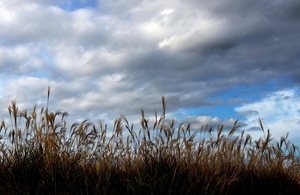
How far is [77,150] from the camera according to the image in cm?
573

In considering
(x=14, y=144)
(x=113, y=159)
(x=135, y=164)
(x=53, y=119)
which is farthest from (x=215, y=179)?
(x=14, y=144)

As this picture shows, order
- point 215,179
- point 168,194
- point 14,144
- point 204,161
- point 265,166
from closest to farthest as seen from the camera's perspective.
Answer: point 168,194, point 215,179, point 204,161, point 14,144, point 265,166

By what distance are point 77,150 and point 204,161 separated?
240cm

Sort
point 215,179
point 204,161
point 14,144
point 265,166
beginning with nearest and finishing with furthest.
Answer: point 215,179
point 204,161
point 14,144
point 265,166

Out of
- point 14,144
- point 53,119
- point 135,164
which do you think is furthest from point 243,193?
point 14,144

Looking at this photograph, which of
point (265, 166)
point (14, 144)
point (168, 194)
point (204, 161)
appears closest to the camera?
point (168, 194)

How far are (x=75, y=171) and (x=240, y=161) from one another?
3259 mm

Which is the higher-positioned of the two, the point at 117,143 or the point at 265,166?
the point at 117,143

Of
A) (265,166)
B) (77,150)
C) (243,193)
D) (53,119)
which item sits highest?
(53,119)

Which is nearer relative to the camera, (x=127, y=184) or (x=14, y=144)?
(x=127, y=184)

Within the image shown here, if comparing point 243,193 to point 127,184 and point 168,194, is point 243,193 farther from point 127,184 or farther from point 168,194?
point 127,184

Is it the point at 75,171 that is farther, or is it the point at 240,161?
the point at 240,161

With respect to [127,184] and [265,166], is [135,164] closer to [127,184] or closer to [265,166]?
[127,184]

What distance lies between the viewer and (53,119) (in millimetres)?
5379
